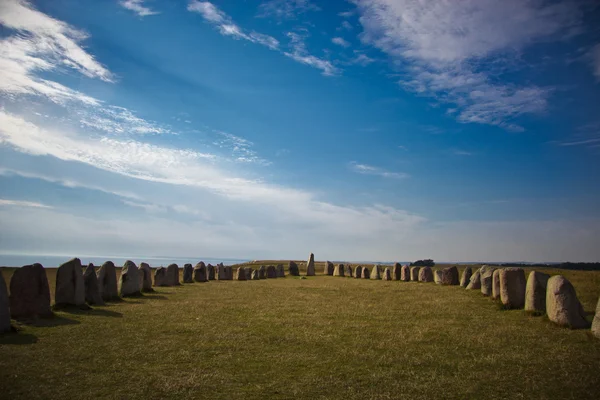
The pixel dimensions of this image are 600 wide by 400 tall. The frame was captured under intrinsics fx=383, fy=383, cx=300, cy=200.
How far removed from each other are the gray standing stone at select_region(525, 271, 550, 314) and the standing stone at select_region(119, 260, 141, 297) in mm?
16219

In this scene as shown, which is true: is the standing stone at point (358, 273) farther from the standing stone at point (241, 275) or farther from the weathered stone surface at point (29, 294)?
the weathered stone surface at point (29, 294)

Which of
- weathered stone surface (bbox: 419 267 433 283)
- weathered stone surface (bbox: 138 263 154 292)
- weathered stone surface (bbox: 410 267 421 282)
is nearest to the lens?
weathered stone surface (bbox: 138 263 154 292)

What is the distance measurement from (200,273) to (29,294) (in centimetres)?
1838

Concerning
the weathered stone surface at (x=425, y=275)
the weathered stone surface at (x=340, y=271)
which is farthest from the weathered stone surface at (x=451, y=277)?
the weathered stone surface at (x=340, y=271)

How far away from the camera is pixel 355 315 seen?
42.5ft

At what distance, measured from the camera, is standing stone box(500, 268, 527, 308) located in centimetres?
1377

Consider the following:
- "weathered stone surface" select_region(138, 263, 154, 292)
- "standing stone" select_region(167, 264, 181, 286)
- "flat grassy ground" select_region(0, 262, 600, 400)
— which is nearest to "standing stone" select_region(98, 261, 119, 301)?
"flat grassy ground" select_region(0, 262, 600, 400)

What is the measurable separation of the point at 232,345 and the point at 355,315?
537cm

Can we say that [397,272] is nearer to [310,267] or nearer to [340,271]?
[340,271]

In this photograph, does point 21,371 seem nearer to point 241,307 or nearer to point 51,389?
point 51,389

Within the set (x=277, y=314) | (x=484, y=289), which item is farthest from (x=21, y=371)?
(x=484, y=289)

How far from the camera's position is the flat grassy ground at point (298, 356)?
6.18m

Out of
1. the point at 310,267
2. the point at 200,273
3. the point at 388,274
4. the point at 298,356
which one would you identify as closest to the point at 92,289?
the point at 298,356

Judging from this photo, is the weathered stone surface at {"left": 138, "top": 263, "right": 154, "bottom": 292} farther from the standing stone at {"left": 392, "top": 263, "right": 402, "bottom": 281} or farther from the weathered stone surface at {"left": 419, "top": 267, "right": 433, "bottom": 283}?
the standing stone at {"left": 392, "top": 263, "right": 402, "bottom": 281}
